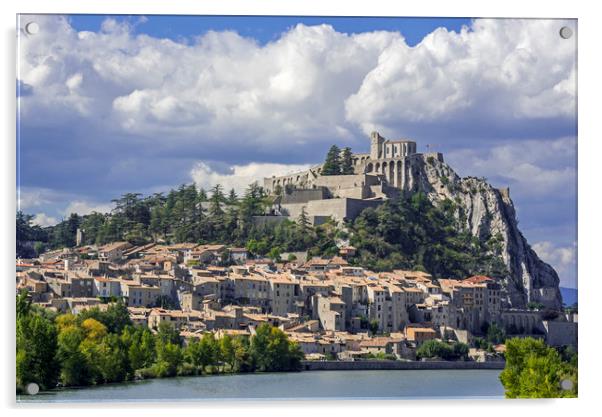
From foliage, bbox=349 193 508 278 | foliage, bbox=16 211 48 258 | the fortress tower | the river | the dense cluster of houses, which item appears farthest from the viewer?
the fortress tower

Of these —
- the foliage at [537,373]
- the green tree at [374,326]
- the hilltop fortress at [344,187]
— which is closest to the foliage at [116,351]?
the foliage at [537,373]

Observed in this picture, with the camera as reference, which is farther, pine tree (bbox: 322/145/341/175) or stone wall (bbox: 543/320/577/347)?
pine tree (bbox: 322/145/341/175)

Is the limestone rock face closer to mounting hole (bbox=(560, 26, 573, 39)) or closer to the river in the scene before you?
the river

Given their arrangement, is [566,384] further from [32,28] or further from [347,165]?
[347,165]

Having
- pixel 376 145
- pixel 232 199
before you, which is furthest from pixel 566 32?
pixel 232 199

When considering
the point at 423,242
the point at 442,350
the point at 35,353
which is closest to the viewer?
the point at 35,353

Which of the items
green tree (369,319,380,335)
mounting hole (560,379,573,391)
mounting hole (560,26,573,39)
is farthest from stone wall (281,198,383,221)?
mounting hole (560,379,573,391)

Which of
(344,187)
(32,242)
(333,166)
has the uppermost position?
(333,166)
